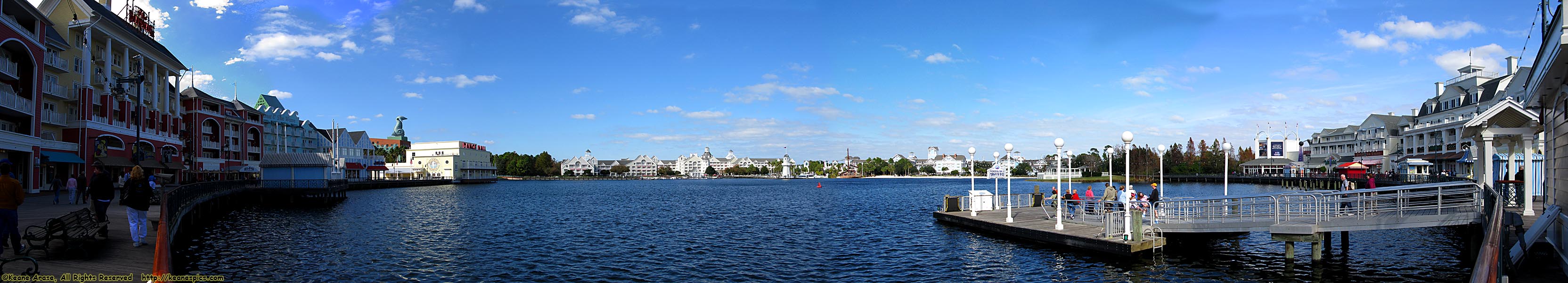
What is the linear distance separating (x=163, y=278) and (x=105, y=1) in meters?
62.2

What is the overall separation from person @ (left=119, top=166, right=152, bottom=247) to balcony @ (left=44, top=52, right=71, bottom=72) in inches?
1334

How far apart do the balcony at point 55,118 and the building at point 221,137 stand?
2032 cm

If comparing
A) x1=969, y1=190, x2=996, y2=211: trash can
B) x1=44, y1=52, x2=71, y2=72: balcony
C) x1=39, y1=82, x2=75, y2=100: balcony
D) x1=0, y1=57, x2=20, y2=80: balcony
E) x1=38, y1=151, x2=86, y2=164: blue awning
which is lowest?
x1=969, y1=190, x2=996, y2=211: trash can

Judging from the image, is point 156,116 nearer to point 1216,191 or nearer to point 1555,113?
point 1555,113

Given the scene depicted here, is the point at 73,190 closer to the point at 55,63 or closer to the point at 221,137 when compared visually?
the point at 55,63

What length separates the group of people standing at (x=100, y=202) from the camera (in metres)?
10.8

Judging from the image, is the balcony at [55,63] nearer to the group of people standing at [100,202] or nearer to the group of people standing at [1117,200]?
the group of people standing at [100,202]

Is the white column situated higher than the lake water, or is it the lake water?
the white column

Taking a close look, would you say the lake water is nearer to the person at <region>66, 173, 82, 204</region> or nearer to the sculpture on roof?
the person at <region>66, 173, 82, 204</region>

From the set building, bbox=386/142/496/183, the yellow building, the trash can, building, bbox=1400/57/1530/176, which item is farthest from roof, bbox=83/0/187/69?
building, bbox=1400/57/1530/176

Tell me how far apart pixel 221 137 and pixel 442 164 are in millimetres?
63084

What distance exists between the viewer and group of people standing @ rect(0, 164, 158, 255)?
10.8m

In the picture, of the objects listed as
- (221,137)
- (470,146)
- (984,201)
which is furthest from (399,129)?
(984,201)

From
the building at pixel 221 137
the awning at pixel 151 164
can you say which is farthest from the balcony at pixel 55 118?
the building at pixel 221 137
